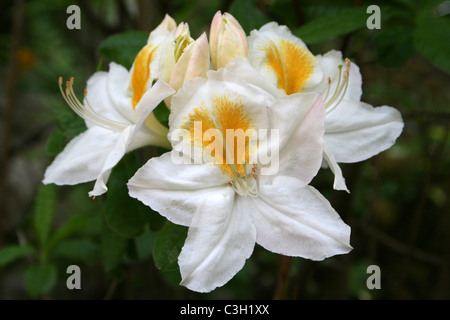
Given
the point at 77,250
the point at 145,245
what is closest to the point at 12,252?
the point at 77,250

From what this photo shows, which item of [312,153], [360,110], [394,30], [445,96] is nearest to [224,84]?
[312,153]

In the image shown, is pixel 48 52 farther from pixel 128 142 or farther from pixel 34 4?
pixel 128 142

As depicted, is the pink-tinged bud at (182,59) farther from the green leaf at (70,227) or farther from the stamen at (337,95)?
the green leaf at (70,227)

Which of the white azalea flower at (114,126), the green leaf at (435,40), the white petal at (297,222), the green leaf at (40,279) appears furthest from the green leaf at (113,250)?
the green leaf at (435,40)

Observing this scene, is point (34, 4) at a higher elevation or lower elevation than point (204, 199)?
Answer: higher

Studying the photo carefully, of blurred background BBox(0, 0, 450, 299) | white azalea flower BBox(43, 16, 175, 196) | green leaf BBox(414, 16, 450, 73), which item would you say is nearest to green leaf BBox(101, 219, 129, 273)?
blurred background BBox(0, 0, 450, 299)

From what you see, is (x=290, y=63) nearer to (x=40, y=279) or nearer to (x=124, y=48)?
(x=124, y=48)
